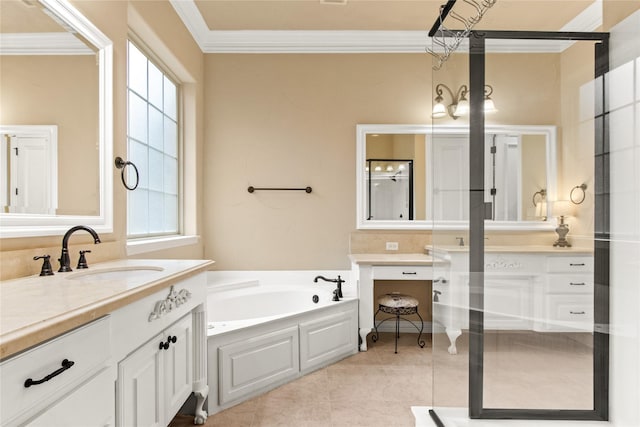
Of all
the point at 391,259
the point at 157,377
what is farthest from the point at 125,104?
the point at 391,259

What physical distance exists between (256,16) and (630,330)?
10.6 feet

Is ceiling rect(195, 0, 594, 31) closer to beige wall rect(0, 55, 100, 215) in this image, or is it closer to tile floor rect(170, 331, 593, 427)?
beige wall rect(0, 55, 100, 215)

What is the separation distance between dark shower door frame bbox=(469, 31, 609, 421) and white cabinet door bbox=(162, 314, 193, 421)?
4.28 feet

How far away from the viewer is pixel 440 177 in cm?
179

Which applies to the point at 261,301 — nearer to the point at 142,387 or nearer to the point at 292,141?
the point at 292,141

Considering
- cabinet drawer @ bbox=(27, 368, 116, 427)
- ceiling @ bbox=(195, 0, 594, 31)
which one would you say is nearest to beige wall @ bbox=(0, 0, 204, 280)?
ceiling @ bbox=(195, 0, 594, 31)

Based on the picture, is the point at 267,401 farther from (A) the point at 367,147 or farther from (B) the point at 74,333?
(A) the point at 367,147

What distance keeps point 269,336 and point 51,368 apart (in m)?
1.58

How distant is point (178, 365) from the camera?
1.55 m

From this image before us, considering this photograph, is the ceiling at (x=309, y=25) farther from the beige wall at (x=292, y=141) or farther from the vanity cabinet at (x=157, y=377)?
the vanity cabinet at (x=157, y=377)

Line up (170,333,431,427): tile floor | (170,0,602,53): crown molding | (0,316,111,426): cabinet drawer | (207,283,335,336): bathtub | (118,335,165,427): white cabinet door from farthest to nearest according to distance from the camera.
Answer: (170,0,602,53): crown molding < (207,283,335,336): bathtub < (170,333,431,427): tile floor < (118,335,165,427): white cabinet door < (0,316,111,426): cabinet drawer

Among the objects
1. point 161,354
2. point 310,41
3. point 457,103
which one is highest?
point 310,41

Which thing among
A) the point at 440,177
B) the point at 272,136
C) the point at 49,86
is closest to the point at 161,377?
the point at 49,86

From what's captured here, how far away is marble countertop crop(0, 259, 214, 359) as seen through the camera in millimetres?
664
